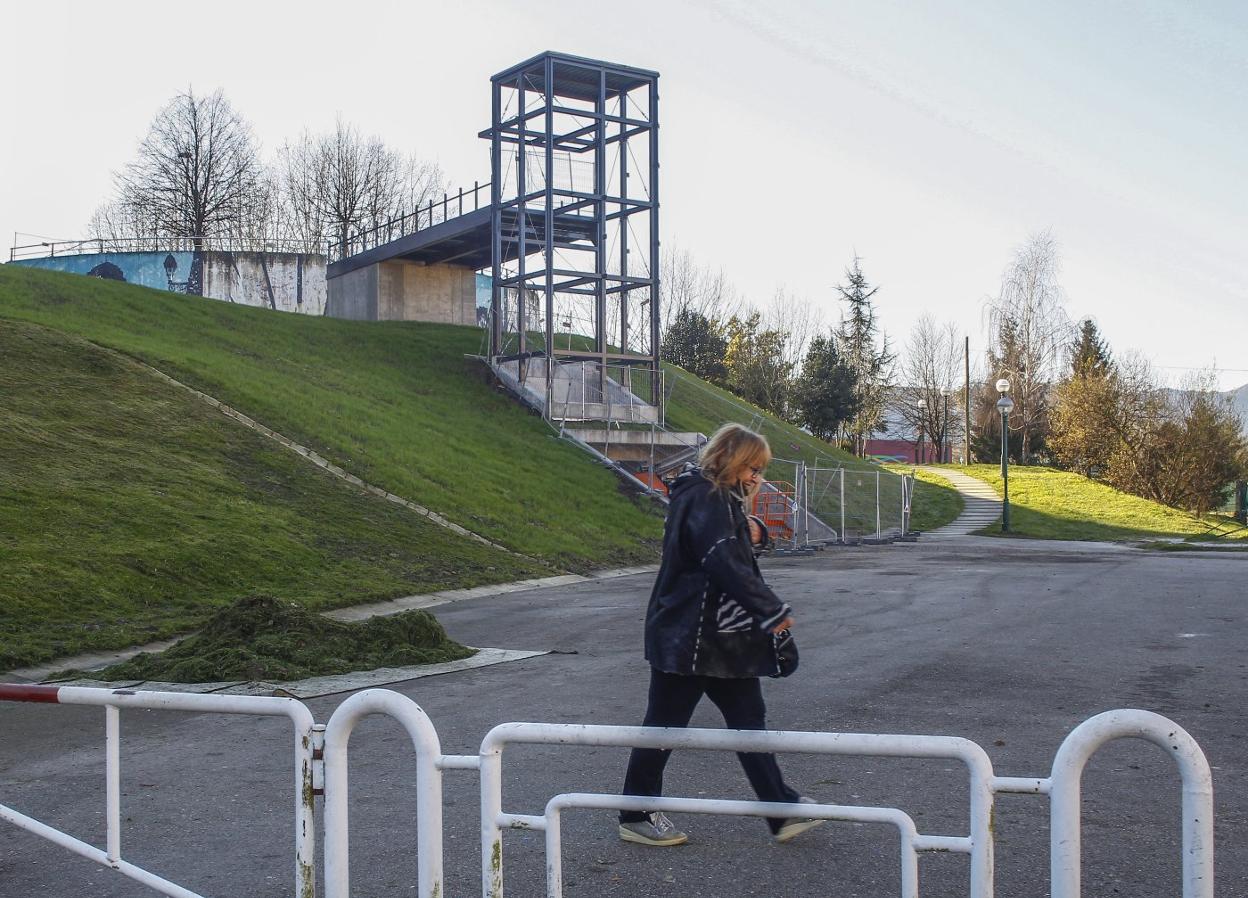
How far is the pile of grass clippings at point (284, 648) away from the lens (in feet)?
31.7

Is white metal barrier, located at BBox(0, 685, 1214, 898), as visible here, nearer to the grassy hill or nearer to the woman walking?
the woman walking

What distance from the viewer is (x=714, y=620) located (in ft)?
15.9

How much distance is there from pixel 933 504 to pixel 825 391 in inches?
567

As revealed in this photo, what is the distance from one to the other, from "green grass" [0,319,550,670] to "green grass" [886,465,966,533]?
21.3 metres

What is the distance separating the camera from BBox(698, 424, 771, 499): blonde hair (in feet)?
16.2

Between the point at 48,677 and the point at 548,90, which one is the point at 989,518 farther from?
the point at 48,677

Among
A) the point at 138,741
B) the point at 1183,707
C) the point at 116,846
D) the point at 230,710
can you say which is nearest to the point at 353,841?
the point at 116,846

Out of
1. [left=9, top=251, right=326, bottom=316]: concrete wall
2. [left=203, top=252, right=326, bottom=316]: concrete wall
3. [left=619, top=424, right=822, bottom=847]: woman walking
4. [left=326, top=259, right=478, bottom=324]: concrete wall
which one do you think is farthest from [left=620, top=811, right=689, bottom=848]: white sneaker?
[left=203, top=252, right=326, bottom=316]: concrete wall

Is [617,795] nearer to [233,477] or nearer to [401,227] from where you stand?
[233,477]

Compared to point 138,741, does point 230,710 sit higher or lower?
higher

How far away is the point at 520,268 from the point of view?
35719 mm

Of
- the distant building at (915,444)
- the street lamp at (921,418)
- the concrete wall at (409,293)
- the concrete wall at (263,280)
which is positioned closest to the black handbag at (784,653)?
the concrete wall at (409,293)

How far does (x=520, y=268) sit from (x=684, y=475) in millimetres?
31409

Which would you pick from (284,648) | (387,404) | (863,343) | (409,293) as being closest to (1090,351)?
(863,343)
